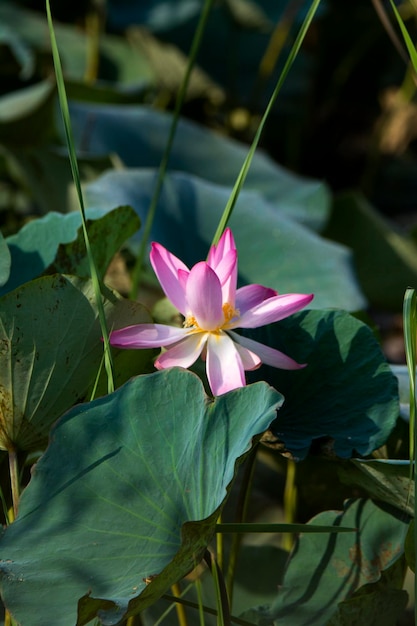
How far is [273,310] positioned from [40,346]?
0.57 ft

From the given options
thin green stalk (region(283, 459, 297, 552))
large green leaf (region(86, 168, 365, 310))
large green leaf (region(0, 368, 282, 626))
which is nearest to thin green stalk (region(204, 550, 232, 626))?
large green leaf (region(0, 368, 282, 626))

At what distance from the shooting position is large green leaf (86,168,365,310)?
1192 mm

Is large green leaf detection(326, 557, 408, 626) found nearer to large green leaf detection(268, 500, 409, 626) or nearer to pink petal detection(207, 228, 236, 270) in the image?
large green leaf detection(268, 500, 409, 626)

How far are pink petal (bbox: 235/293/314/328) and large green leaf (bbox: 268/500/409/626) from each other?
177 mm

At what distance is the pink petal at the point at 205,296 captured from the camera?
0.61 metres

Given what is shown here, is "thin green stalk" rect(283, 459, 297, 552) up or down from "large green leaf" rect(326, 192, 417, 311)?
up

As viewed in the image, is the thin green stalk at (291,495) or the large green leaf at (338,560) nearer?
the large green leaf at (338,560)

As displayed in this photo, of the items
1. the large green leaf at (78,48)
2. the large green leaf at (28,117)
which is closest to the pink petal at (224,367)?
the large green leaf at (28,117)

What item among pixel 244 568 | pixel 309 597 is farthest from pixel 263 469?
pixel 309 597

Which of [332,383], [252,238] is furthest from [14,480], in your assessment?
[252,238]

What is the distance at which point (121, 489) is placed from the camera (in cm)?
59

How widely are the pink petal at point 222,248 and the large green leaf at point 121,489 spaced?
4.2 inches

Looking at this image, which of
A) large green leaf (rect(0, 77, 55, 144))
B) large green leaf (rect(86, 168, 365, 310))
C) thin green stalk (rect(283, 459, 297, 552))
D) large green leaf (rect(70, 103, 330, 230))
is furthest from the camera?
large green leaf (rect(70, 103, 330, 230))

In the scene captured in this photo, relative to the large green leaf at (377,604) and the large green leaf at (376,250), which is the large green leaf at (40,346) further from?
the large green leaf at (376,250)
